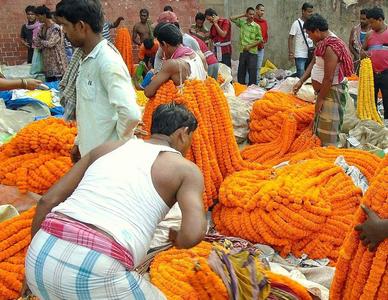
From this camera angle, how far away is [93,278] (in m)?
2.07

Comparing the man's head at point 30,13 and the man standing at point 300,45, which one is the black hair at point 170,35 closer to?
the man standing at point 300,45

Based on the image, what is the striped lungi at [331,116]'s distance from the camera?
563 cm

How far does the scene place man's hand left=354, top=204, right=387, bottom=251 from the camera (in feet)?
7.38

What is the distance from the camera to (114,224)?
2.10 m

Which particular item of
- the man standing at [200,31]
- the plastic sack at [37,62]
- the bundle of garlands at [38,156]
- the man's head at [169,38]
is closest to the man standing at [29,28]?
Result: the plastic sack at [37,62]

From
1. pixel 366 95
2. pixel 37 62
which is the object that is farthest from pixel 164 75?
pixel 37 62

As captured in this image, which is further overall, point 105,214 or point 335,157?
point 335,157

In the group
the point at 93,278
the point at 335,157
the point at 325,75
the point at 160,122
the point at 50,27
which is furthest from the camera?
the point at 50,27

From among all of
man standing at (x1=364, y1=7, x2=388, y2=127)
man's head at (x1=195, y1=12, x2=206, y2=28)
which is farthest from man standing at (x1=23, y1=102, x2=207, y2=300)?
man's head at (x1=195, y1=12, x2=206, y2=28)

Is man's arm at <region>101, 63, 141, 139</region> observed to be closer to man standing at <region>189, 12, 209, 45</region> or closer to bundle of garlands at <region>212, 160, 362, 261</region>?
bundle of garlands at <region>212, 160, 362, 261</region>

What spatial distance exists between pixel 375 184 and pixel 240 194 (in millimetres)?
1839

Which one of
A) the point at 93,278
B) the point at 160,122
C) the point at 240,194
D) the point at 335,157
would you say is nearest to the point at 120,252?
the point at 93,278

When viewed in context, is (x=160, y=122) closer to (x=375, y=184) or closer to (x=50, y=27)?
(x=375, y=184)

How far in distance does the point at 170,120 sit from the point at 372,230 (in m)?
0.95
